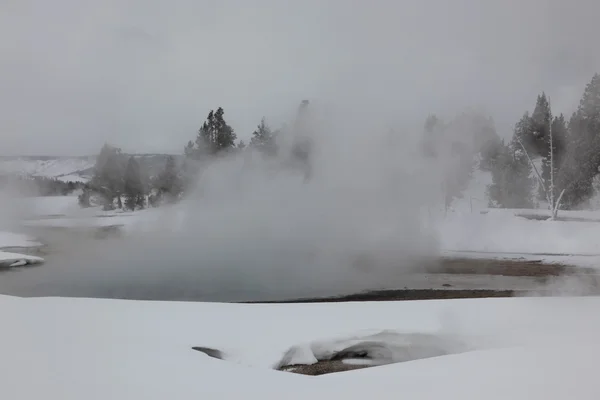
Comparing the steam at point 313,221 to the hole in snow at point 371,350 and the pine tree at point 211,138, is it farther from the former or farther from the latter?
the hole in snow at point 371,350

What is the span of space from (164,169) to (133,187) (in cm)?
27

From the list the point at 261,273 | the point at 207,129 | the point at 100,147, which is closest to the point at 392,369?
the point at 261,273

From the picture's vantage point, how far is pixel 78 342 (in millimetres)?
2740

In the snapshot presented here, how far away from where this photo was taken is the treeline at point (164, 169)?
389 centimetres

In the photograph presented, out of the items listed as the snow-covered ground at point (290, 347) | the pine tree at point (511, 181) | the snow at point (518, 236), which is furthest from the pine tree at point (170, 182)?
the pine tree at point (511, 181)

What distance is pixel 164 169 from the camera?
3.97 meters

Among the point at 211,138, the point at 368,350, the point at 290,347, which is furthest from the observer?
the point at 211,138

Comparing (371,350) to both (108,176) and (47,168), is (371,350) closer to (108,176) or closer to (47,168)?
(108,176)

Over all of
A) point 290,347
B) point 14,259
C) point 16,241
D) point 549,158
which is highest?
point 549,158

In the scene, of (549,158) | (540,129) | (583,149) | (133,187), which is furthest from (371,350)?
(583,149)

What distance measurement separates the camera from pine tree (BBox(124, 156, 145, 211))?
390 cm

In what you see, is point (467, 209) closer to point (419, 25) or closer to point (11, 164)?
point (419, 25)

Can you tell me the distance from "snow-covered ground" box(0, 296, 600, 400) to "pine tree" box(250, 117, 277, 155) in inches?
49.2

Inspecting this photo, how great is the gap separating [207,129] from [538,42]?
2761 millimetres
